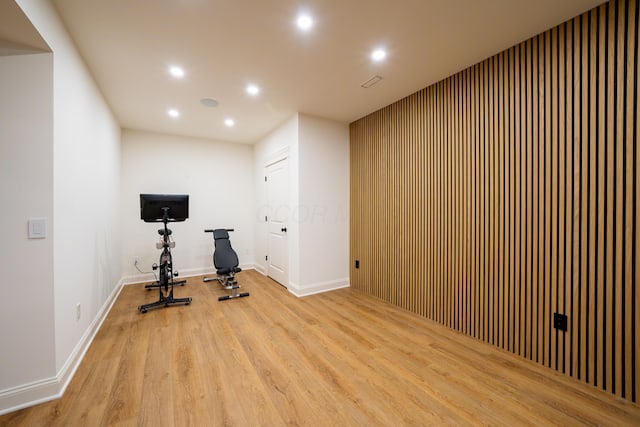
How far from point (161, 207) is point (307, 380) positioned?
295 cm

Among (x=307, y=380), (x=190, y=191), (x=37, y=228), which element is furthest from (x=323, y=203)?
(x=37, y=228)

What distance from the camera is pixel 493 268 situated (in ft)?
8.01

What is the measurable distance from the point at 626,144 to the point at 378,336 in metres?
2.39

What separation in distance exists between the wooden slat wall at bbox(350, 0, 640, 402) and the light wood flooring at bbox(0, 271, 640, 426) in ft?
1.04

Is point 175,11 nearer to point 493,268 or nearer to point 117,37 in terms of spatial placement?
point 117,37

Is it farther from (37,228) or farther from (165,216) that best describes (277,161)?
(37,228)

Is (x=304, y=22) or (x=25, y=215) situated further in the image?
(x=304, y=22)

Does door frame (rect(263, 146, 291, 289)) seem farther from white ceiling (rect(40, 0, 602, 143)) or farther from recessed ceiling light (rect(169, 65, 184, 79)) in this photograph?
recessed ceiling light (rect(169, 65, 184, 79))

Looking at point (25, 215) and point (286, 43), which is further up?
point (286, 43)

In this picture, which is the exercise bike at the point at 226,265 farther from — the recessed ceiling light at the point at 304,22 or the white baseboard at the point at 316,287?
the recessed ceiling light at the point at 304,22

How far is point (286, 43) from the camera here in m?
2.25

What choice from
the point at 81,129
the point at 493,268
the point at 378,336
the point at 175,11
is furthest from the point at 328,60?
the point at 378,336

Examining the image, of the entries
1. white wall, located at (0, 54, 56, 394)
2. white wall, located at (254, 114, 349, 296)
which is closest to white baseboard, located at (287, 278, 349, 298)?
white wall, located at (254, 114, 349, 296)

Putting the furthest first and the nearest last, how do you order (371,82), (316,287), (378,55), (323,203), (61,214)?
(323,203)
(316,287)
(371,82)
(378,55)
(61,214)
